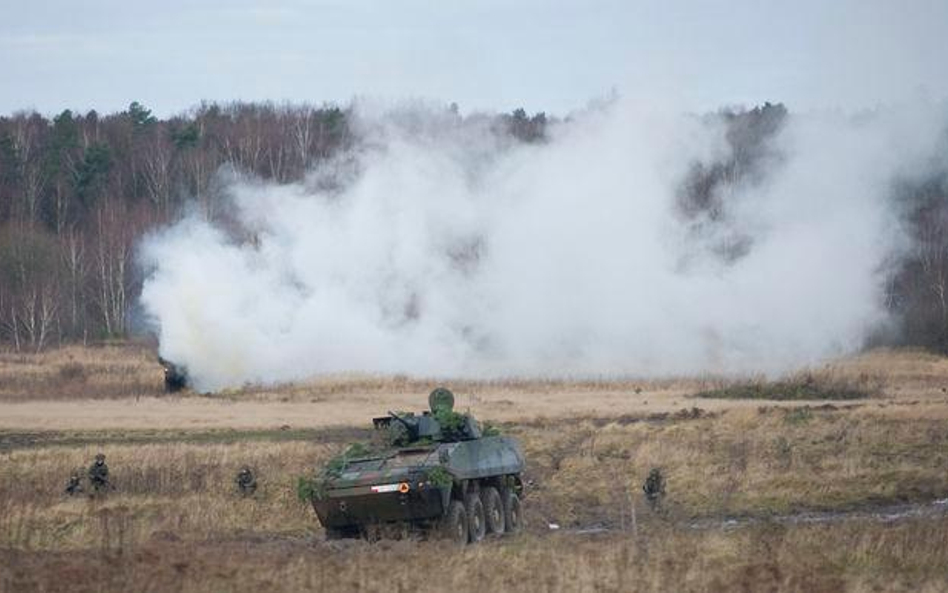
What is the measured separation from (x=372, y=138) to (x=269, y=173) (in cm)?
2285

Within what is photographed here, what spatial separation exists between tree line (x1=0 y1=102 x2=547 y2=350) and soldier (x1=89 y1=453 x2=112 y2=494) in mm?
43580

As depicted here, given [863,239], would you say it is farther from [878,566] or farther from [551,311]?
[878,566]

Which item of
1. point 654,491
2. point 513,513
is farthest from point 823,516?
point 513,513

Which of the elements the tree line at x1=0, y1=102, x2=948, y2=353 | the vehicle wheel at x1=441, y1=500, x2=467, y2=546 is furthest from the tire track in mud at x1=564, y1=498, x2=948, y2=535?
the tree line at x1=0, y1=102, x2=948, y2=353

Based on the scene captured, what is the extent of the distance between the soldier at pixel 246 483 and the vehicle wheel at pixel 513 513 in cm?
549

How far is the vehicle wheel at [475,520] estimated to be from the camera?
26.7 meters

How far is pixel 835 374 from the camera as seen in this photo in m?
58.6

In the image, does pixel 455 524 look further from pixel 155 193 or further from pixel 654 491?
pixel 155 193

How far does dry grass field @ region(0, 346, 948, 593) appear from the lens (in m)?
18.3

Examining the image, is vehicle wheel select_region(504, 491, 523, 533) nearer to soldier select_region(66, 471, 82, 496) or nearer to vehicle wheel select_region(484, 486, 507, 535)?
vehicle wheel select_region(484, 486, 507, 535)

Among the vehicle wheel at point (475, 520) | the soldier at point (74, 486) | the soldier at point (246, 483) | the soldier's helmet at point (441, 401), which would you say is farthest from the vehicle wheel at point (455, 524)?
the soldier at point (74, 486)

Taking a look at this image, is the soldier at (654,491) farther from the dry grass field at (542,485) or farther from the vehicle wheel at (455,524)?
the vehicle wheel at (455,524)

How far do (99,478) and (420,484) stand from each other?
28.9 feet

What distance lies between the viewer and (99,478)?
104 ft
